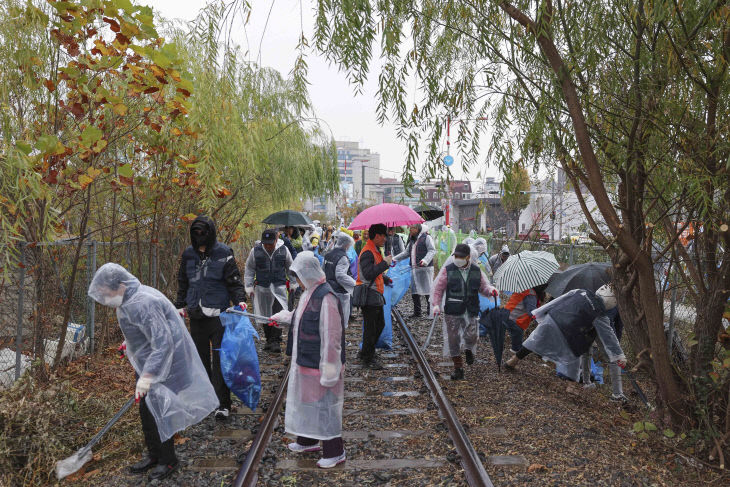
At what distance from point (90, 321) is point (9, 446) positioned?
11.8 feet

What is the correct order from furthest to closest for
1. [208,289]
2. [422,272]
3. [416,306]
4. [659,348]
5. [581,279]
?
[416,306] < [422,272] < [581,279] < [208,289] < [659,348]

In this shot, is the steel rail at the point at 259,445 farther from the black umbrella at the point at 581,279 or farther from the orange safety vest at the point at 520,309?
the black umbrella at the point at 581,279

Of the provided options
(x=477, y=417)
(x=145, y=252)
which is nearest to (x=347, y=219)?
(x=145, y=252)

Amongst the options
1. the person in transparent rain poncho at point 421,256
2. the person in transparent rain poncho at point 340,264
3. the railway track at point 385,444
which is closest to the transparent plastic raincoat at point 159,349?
the railway track at point 385,444

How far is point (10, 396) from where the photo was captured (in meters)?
5.23

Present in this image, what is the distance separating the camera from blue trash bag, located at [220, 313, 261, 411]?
5703mm

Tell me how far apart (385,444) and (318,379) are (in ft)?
3.60

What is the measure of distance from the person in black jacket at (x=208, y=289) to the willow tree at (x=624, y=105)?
216cm

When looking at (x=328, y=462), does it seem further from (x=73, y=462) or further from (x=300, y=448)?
(x=73, y=462)

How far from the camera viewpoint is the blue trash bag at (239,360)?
225 inches

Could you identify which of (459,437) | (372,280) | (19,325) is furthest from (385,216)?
(19,325)

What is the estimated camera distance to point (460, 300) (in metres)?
7.41

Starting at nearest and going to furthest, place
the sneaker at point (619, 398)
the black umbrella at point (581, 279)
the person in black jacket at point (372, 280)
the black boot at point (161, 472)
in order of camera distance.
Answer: the black boot at point (161, 472)
the sneaker at point (619, 398)
the black umbrella at point (581, 279)
the person in black jacket at point (372, 280)

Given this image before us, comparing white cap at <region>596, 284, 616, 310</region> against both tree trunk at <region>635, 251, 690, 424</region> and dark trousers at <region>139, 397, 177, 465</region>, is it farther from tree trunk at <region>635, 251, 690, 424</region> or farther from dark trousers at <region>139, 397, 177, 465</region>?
dark trousers at <region>139, 397, 177, 465</region>
